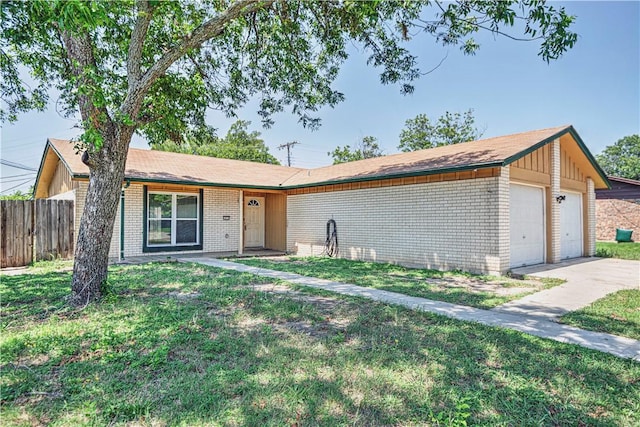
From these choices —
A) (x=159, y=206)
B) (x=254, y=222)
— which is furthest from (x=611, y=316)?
(x=254, y=222)

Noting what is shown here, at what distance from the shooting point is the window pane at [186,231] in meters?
12.7

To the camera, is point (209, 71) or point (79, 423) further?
point (209, 71)

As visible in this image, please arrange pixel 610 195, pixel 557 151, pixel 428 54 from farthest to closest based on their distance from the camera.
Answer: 1. pixel 610 195
2. pixel 557 151
3. pixel 428 54

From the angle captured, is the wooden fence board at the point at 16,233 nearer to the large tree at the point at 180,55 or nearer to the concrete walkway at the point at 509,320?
the large tree at the point at 180,55

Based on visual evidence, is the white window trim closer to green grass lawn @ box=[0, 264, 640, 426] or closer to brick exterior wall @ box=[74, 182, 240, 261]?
brick exterior wall @ box=[74, 182, 240, 261]

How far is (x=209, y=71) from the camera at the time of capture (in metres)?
9.05

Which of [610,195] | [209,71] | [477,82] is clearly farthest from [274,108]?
[610,195]

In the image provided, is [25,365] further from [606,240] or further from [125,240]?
[606,240]

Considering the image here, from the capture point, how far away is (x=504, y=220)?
838 cm

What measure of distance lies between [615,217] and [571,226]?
10.9 metres

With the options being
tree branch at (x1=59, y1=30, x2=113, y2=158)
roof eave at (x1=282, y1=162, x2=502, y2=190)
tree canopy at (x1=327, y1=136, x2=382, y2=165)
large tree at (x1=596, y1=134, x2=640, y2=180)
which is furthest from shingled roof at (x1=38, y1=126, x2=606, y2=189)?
large tree at (x1=596, y1=134, x2=640, y2=180)

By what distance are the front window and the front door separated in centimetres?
272

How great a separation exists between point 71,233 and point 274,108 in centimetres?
738

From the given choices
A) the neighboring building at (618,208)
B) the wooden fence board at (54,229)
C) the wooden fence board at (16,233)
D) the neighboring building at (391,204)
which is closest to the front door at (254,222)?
the neighboring building at (391,204)
